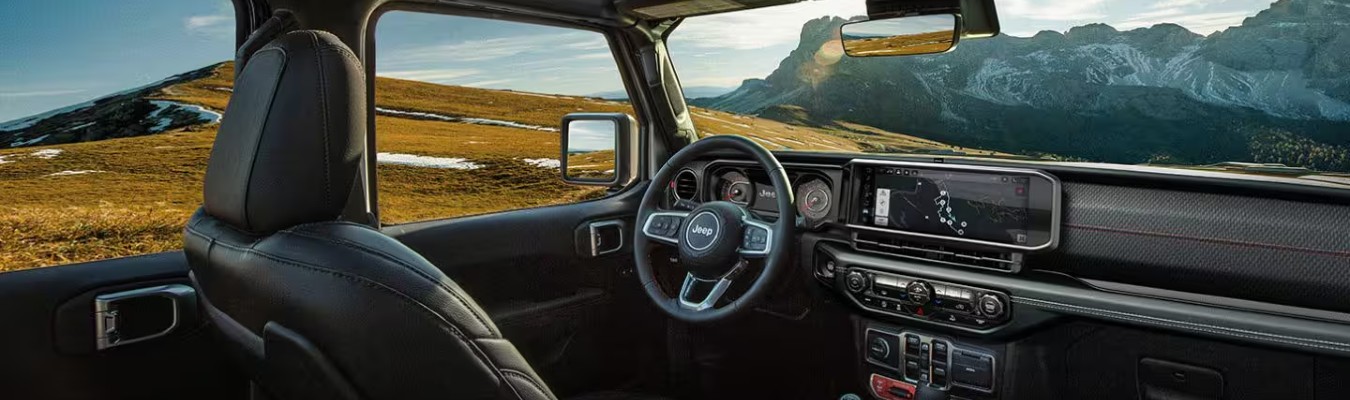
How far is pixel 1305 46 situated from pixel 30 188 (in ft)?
12.8

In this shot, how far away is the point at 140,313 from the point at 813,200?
2.26m

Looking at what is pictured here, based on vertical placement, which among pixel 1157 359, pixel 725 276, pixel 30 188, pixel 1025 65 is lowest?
pixel 1157 359

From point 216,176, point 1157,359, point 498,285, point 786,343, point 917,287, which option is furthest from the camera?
point 786,343

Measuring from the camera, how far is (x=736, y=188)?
3270 millimetres

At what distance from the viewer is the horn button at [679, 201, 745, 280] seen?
256 centimetres

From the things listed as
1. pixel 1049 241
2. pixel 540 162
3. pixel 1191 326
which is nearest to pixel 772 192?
pixel 1049 241

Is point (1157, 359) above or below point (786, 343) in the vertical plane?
above

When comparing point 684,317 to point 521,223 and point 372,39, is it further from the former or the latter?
point 372,39

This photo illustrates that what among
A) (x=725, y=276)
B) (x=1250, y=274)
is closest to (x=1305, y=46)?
(x=1250, y=274)

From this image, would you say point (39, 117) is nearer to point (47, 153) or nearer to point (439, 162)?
point (47, 153)

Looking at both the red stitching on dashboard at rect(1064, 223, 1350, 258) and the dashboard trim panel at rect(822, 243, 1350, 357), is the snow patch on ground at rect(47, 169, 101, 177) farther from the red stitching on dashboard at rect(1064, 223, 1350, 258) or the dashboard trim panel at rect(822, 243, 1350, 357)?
the red stitching on dashboard at rect(1064, 223, 1350, 258)

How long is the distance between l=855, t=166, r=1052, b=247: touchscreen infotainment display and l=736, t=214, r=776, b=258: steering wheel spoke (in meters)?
0.57

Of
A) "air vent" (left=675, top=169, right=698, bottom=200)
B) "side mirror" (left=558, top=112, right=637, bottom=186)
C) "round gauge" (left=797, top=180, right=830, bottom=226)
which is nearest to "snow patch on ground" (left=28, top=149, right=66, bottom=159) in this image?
"side mirror" (left=558, top=112, right=637, bottom=186)

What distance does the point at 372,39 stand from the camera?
256 centimetres
